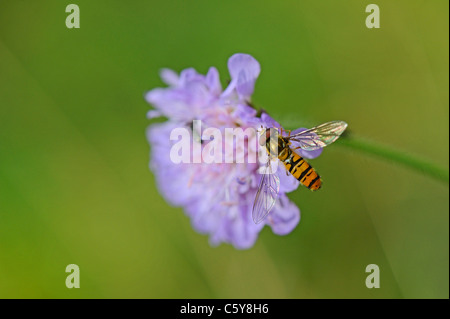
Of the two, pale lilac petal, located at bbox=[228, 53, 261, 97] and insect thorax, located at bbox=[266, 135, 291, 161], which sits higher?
pale lilac petal, located at bbox=[228, 53, 261, 97]

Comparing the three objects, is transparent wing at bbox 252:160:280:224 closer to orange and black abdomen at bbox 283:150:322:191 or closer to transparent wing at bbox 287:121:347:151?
orange and black abdomen at bbox 283:150:322:191

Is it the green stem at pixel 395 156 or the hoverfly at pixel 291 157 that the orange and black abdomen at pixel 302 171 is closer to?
the hoverfly at pixel 291 157

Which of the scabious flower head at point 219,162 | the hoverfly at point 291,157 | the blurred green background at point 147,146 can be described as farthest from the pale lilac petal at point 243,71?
the blurred green background at point 147,146

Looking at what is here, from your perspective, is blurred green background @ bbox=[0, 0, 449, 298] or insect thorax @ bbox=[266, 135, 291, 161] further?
blurred green background @ bbox=[0, 0, 449, 298]

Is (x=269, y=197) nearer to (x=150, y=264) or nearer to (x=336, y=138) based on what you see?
(x=336, y=138)

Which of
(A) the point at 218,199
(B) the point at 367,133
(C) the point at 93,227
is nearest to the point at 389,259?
(B) the point at 367,133

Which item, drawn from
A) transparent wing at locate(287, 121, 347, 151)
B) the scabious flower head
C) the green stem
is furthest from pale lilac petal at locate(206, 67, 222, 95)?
the green stem

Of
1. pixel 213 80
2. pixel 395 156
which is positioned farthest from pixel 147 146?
pixel 395 156

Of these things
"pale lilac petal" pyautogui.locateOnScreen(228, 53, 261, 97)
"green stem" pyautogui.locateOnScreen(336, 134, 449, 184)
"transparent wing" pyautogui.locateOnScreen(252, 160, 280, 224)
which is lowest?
"transparent wing" pyautogui.locateOnScreen(252, 160, 280, 224)
